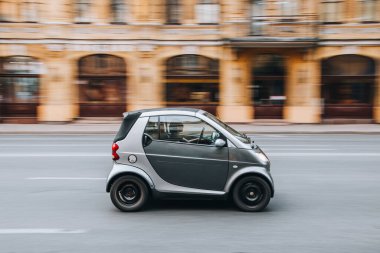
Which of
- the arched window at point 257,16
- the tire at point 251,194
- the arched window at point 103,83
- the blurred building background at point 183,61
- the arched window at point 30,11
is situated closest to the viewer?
the tire at point 251,194

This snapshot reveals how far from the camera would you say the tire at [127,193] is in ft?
23.3

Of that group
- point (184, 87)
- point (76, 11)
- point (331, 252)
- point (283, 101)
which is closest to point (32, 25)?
point (76, 11)

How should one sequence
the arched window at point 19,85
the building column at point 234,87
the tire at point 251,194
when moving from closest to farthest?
the tire at point 251,194, the building column at point 234,87, the arched window at point 19,85

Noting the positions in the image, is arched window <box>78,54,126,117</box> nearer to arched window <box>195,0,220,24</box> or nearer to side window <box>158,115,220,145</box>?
arched window <box>195,0,220,24</box>

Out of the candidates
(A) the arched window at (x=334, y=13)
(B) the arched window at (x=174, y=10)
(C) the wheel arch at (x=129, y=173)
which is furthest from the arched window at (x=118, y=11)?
(C) the wheel arch at (x=129, y=173)

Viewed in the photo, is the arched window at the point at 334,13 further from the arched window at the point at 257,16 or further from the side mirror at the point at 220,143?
the side mirror at the point at 220,143

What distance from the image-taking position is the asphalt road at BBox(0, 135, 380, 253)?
5.76 meters

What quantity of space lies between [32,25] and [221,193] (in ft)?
66.4

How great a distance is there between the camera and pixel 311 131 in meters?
21.1

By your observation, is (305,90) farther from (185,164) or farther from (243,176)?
(185,164)

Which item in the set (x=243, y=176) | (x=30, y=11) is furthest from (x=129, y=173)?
(x=30, y=11)

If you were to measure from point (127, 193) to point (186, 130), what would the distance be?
130cm

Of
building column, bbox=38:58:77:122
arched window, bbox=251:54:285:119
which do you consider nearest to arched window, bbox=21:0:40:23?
building column, bbox=38:58:77:122

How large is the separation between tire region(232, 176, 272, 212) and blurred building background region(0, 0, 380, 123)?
56.4ft
